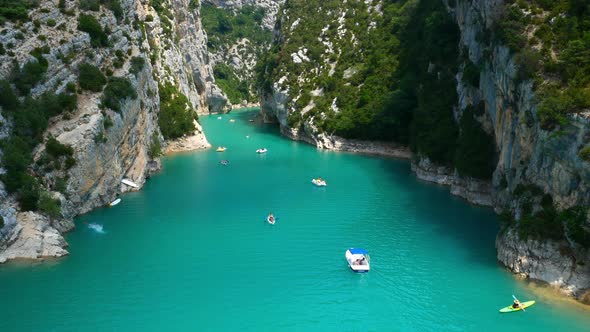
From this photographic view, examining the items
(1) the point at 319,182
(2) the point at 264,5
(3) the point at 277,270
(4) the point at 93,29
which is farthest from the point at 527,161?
(2) the point at 264,5

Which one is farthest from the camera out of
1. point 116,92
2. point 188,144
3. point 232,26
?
point 232,26

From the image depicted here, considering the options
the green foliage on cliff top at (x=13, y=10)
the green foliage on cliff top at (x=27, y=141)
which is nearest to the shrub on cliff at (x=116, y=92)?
the green foliage on cliff top at (x=27, y=141)

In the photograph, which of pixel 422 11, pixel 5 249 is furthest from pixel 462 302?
pixel 422 11

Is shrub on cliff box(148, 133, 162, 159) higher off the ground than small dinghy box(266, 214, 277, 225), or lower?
higher

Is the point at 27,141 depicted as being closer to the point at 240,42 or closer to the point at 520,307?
the point at 520,307

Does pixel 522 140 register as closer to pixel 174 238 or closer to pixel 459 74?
pixel 459 74

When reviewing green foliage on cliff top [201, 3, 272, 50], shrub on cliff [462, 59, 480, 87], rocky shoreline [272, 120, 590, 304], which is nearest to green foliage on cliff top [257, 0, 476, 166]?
shrub on cliff [462, 59, 480, 87]

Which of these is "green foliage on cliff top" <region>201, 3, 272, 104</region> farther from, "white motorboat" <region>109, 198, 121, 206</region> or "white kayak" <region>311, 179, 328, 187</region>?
"white motorboat" <region>109, 198, 121, 206</region>
